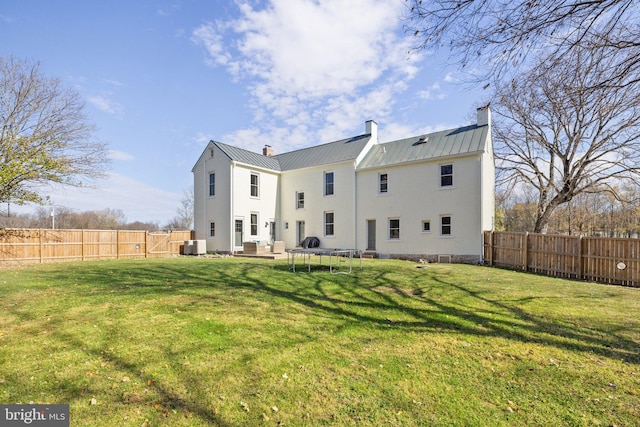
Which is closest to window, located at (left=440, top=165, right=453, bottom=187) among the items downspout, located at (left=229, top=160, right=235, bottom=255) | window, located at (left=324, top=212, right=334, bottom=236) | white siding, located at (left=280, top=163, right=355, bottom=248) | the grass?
white siding, located at (left=280, top=163, right=355, bottom=248)

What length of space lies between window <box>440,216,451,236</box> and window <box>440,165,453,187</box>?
6.15 feet

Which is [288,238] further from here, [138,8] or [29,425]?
[29,425]

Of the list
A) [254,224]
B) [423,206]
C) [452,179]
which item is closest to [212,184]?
[254,224]

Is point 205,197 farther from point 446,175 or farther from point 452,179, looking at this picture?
point 452,179

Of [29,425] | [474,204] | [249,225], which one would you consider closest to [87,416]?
[29,425]

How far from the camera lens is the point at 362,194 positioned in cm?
1991

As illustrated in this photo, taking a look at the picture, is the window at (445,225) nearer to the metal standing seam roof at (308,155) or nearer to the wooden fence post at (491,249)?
the wooden fence post at (491,249)

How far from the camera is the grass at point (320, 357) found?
3047mm

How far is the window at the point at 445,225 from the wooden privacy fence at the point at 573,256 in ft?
7.90

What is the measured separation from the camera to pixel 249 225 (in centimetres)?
2139

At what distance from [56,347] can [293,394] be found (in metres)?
3.59

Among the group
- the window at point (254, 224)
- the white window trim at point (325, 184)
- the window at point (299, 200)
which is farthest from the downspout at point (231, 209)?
the white window trim at point (325, 184)

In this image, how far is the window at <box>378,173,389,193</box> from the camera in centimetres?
1916

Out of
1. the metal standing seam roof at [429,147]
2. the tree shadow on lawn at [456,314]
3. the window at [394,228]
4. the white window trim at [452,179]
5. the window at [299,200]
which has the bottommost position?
the tree shadow on lawn at [456,314]
